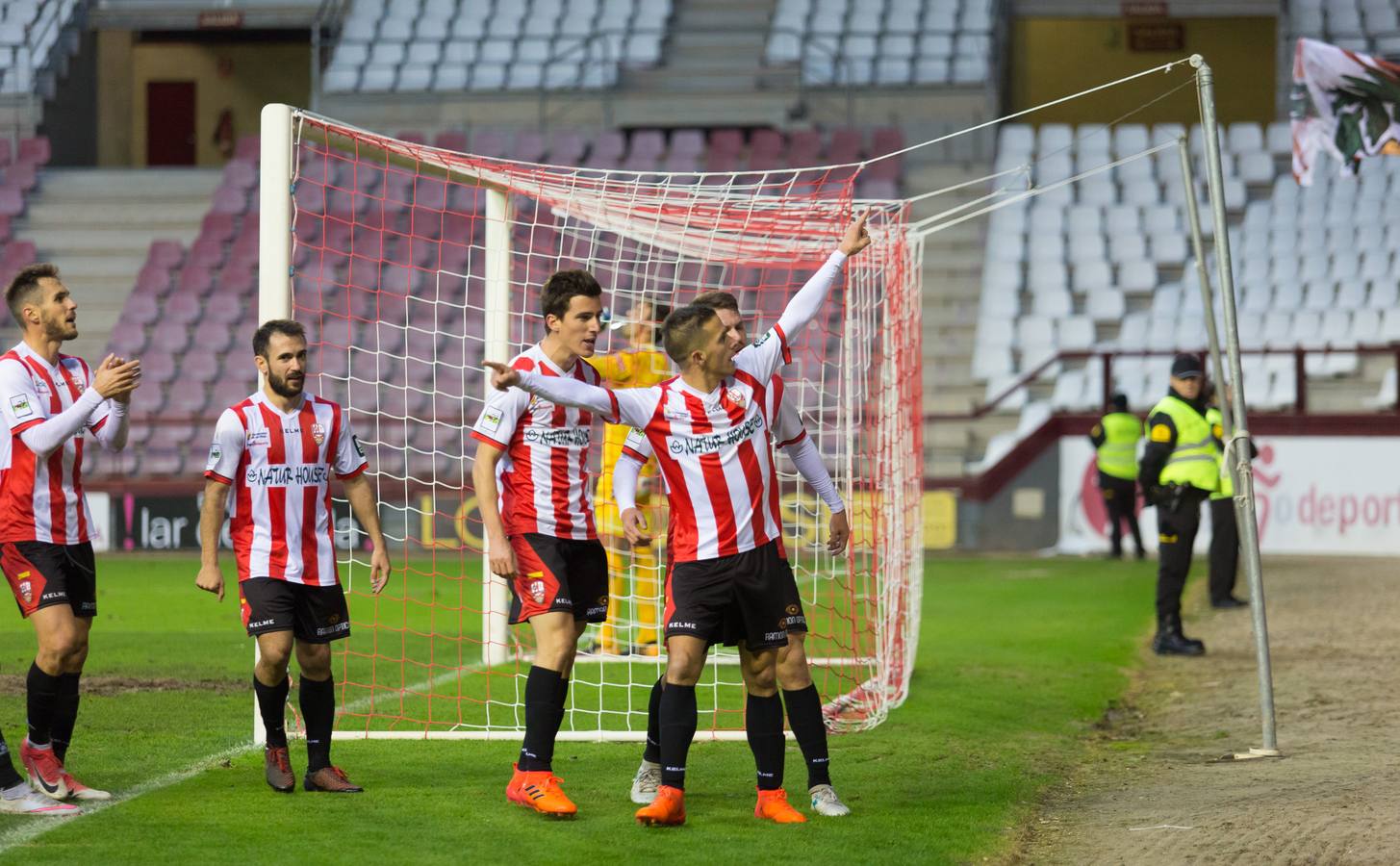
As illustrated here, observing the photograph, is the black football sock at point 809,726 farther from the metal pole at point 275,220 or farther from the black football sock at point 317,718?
the metal pole at point 275,220

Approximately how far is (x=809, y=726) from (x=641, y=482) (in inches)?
176

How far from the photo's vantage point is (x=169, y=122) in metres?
30.8

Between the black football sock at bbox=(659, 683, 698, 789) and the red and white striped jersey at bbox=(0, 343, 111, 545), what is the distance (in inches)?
81.3

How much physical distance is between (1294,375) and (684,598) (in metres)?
14.5

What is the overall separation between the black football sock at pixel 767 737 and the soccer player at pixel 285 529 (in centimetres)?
139

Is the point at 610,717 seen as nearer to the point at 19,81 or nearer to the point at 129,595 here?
the point at 129,595

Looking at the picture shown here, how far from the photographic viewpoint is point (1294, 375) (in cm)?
1847

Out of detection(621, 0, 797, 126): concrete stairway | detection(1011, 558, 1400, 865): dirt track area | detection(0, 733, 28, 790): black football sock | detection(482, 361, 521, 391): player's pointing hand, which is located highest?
detection(621, 0, 797, 126): concrete stairway

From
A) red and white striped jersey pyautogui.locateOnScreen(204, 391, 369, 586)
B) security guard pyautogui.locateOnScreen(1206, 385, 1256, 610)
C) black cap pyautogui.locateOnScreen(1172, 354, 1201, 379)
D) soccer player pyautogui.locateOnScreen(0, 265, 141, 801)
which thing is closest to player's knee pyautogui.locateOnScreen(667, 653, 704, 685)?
red and white striped jersey pyautogui.locateOnScreen(204, 391, 369, 586)

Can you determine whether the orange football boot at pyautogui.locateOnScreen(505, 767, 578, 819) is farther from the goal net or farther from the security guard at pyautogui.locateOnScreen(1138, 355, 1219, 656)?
the security guard at pyautogui.locateOnScreen(1138, 355, 1219, 656)

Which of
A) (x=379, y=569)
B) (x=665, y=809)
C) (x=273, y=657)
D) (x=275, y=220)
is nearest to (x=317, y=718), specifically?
(x=273, y=657)

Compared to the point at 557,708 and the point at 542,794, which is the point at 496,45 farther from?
the point at 542,794

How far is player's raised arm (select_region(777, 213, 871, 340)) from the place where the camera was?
582cm

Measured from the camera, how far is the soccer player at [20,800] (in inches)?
221
